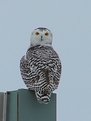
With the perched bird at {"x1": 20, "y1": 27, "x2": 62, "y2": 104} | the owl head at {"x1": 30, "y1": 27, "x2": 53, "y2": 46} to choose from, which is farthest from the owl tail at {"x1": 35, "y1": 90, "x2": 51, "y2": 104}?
the owl head at {"x1": 30, "y1": 27, "x2": 53, "y2": 46}

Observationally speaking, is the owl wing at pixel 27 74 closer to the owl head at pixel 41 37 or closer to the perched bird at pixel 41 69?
the perched bird at pixel 41 69

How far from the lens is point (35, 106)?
3150mm

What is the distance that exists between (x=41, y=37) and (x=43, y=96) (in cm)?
116

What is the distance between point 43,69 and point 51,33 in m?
1.00

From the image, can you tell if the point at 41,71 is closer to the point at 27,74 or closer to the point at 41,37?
the point at 27,74

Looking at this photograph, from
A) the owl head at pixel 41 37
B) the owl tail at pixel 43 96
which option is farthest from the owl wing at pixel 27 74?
the owl head at pixel 41 37

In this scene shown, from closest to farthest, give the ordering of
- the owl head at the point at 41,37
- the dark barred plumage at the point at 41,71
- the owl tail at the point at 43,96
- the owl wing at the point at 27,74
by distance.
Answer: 1. the owl tail at the point at 43,96
2. the dark barred plumage at the point at 41,71
3. the owl wing at the point at 27,74
4. the owl head at the point at 41,37

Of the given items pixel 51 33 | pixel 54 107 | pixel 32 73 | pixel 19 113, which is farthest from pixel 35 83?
pixel 51 33

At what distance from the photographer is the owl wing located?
11.7 feet

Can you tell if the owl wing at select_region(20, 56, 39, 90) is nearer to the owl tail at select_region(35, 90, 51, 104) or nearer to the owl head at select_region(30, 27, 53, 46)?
the owl tail at select_region(35, 90, 51, 104)

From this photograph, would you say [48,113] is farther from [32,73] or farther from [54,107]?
[32,73]

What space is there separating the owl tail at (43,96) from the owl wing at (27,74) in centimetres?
14

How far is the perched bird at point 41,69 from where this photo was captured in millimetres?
3400

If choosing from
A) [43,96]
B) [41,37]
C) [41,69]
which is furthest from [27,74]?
[41,37]
